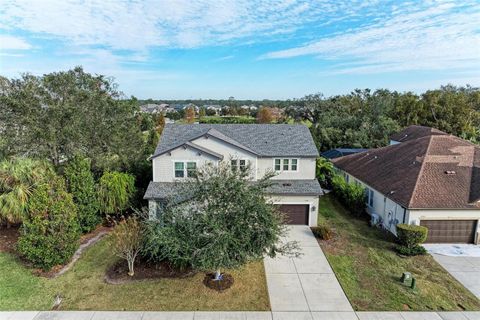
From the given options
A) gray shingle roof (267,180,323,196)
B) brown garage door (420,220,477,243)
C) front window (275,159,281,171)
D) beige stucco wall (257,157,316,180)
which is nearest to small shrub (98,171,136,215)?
beige stucco wall (257,157,316,180)

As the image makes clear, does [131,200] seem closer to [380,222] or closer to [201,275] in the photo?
[201,275]

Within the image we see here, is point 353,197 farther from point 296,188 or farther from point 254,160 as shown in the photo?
point 254,160

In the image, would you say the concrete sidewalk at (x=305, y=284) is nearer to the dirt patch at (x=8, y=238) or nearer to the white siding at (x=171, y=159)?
the white siding at (x=171, y=159)

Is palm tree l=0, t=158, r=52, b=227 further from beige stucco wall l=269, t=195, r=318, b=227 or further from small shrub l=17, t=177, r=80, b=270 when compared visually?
beige stucco wall l=269, t=195, r=318, b=227

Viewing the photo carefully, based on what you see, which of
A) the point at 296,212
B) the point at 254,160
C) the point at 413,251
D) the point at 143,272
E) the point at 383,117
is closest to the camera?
the point at 143,272

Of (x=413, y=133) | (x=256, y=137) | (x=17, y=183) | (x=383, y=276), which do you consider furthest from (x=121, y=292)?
(x=413, y=133)

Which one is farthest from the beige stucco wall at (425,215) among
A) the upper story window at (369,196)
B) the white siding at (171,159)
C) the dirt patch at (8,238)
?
the dirt patch at (8,238)
